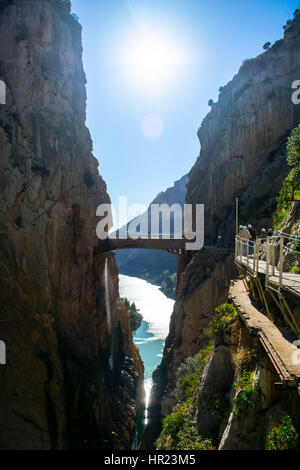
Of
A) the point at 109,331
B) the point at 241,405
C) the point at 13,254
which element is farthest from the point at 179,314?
the point at 241,405

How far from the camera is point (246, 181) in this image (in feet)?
89.2

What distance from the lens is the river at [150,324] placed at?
37.7 metres

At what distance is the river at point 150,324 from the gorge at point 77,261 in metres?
8.78

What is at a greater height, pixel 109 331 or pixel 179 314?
pixel 179 314

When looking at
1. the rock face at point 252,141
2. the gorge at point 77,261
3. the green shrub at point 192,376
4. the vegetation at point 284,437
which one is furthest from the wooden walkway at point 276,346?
the rock face at point 252,141

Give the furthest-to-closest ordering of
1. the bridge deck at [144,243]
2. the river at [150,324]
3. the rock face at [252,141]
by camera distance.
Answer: the river at [150,324], the rock face at [252,141], the bridge deck at [144,243]

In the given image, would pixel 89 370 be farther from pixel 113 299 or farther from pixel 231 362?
pixel 231 362

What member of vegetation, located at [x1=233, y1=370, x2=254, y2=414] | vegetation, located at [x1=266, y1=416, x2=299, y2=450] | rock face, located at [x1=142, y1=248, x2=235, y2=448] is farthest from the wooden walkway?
rock face, located at [x1=142, y1=248, x2=235, y2=448]

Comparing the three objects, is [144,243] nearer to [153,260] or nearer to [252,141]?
[252,141]

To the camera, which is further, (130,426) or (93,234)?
(93,234)

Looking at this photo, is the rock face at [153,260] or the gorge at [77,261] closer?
the gorge at [77,261]

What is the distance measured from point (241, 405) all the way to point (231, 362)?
86.8 inches

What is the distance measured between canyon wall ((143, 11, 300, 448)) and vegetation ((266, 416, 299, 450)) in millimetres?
14965

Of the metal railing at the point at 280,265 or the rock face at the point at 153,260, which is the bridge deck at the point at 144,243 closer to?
the metal railing at the point at 280,265
